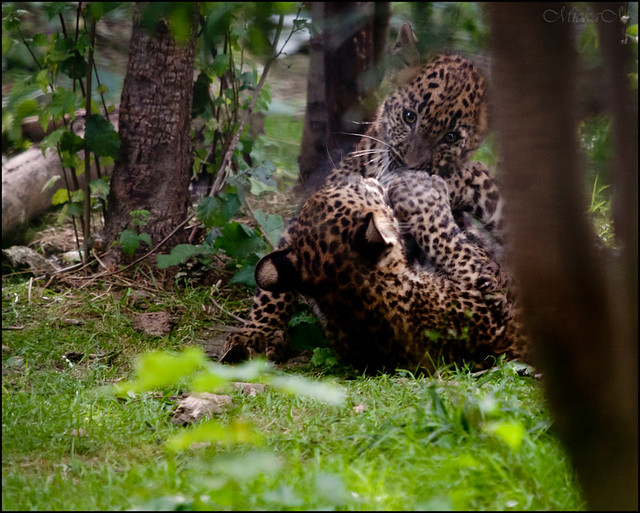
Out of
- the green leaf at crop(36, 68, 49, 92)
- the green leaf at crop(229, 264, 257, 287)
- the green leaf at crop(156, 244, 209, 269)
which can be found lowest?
the green leaf at crop(229, 264, 257, 287)

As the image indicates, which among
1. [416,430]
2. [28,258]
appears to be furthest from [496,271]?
[28,258]

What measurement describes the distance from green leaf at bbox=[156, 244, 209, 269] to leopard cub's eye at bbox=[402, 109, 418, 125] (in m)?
1.86

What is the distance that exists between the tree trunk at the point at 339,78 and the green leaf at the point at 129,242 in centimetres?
168

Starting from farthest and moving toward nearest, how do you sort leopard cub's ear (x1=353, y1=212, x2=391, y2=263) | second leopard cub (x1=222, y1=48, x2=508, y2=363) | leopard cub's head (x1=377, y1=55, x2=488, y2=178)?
leopard cub's head (x1=377, y1=55, x2=488, y2=178) < second leopard cub (x1=222, y1=48, x2=508, y2=363) < leopard cub's ear (x1=353, y1=212, x2=391, y2=263)

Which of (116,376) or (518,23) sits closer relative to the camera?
(518,23)

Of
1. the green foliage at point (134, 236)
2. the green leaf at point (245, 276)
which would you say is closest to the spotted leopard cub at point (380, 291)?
the green leaf at point (245, 276)

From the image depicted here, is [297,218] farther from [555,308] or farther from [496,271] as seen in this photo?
[555,308]

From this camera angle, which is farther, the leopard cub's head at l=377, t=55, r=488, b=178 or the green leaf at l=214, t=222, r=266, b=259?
the green leaf at l=214, t=222, r=266, b=259

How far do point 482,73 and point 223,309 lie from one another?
266 centimetres

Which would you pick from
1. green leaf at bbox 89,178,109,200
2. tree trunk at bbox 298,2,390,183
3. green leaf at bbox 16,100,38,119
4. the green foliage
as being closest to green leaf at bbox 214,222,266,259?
the green foliage

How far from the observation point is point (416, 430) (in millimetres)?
3523

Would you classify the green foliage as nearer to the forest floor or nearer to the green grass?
the forest floor

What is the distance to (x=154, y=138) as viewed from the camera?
6645mm

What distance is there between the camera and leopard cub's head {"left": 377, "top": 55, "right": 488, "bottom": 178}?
5883 millimetres
